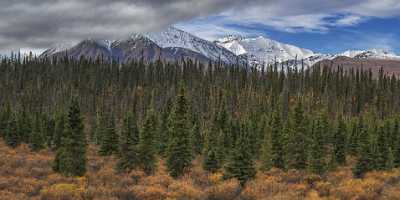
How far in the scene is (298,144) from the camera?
40.2m

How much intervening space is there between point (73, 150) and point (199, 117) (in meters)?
69.3

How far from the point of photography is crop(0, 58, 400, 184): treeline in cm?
3619

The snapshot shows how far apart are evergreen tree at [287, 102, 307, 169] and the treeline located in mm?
113

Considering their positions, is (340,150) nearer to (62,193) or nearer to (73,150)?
(73,150)

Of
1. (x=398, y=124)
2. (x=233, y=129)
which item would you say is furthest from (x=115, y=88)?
(x=398, y=124)

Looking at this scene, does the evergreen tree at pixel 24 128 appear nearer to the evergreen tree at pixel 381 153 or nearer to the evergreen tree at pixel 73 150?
the evergreen tree at pixel 73 150

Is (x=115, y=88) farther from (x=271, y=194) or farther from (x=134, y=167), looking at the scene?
(x=271, y=194)

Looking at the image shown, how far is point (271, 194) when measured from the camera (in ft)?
86.2

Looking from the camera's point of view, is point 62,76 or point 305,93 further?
point 62,76

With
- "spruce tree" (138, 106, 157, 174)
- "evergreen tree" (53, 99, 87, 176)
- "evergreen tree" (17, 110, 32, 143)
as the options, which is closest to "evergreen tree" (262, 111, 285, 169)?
"spruce tree" (138, 106, 157, 174)

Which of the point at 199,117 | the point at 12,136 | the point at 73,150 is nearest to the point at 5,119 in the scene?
the point at 12,136

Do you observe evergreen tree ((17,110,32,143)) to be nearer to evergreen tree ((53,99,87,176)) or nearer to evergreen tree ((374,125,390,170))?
evergreen tree ((53,99,87,176))

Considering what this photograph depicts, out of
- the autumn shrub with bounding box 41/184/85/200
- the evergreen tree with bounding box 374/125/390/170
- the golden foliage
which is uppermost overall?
the evergreen tree with bounding box 374/125/390/170

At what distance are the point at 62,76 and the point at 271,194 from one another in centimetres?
12669
